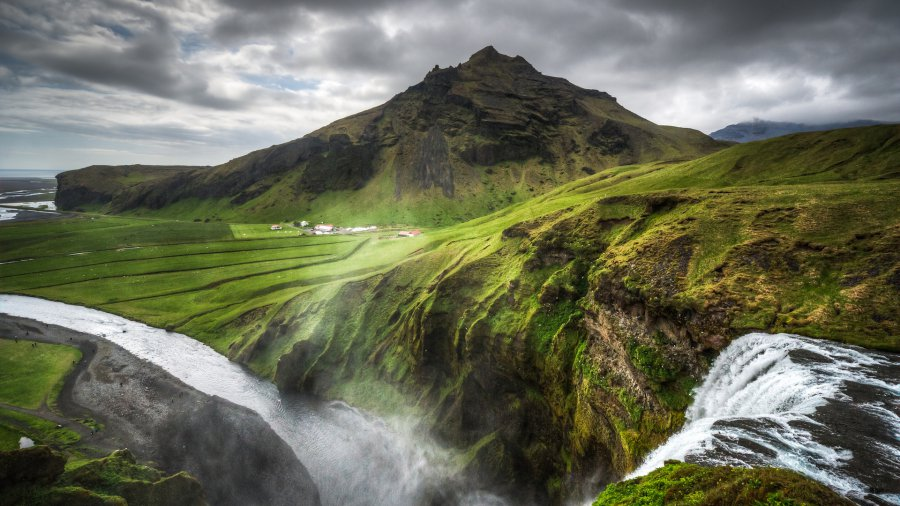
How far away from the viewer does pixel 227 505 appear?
132 ft

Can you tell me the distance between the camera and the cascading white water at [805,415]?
12.6m

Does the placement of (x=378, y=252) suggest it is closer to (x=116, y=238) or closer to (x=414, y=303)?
(x=414, y=303)

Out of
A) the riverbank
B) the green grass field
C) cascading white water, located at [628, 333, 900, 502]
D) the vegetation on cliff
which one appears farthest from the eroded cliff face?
the green grass field

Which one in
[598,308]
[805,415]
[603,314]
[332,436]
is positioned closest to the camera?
[805,415]

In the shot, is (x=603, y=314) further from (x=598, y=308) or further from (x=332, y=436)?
(x=332, y=436)

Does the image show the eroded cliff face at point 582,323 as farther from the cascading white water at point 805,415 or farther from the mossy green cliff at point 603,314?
the cascading white water at point 805,415

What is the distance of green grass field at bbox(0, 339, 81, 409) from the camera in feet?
192

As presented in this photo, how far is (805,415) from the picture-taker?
15328mm

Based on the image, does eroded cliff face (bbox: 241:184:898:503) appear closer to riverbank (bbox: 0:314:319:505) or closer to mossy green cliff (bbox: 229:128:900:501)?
mossy green cliff (bbox: 229:128:900:501)

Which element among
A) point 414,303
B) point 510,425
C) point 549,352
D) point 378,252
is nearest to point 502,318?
point 549,352

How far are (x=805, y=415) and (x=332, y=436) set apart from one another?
51.6 meters

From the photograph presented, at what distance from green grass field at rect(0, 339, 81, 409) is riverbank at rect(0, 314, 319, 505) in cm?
199

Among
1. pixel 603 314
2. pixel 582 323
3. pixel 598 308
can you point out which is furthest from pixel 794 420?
pixel 582 323

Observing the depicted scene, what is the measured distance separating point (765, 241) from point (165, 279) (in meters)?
141
